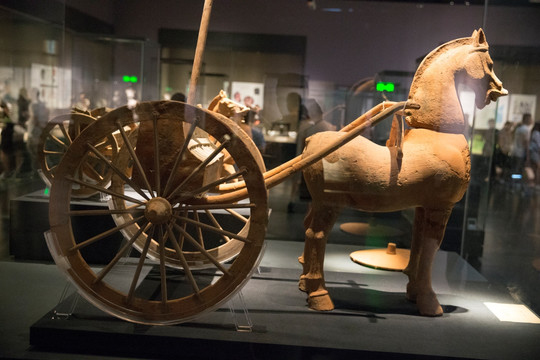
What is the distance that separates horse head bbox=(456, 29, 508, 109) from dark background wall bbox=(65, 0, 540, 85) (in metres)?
0.71

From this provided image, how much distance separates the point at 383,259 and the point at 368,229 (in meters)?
0.97

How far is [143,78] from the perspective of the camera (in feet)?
11.3

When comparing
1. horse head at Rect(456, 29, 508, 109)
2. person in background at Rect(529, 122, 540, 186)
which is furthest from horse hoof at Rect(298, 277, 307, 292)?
person in background at Rect(529, 122, 540, 186)

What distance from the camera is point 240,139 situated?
2.53 m

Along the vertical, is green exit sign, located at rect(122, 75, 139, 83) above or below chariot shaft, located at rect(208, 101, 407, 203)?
above

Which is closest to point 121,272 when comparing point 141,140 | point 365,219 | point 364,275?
point 141,140

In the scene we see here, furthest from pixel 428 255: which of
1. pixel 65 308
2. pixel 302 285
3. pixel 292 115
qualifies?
pixel 65 308

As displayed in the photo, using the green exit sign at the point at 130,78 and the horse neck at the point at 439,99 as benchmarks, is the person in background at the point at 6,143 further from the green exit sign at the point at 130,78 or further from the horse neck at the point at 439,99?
the horse neck at the point at 439,99

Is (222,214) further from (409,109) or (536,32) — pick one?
(536,32)

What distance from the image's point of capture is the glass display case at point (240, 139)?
2.59 meters

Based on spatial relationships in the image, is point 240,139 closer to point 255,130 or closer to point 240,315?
point 240,315

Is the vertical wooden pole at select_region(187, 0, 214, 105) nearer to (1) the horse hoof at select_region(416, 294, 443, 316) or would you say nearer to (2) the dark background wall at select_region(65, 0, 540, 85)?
(2) the dark background wall at select_region(65, 0, 540, 85)

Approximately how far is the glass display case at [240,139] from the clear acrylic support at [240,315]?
0.79 feet

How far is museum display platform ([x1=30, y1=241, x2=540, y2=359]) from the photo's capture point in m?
2.54
